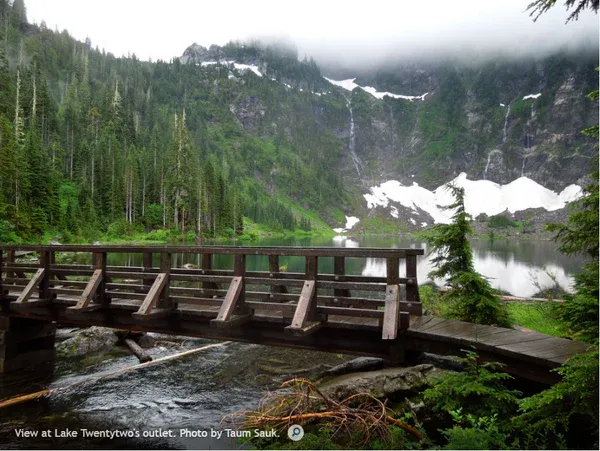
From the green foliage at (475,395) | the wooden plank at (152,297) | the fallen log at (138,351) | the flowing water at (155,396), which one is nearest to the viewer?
the green foliage at (475,395)

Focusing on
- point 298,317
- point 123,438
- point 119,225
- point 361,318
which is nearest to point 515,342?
point 361,318

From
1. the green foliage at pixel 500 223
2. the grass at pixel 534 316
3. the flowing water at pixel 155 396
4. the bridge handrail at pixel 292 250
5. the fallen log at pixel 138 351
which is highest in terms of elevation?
the green foliage at pixel 500 223

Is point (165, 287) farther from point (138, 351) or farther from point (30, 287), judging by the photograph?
point (138, 351)

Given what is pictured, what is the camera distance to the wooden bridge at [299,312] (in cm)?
724

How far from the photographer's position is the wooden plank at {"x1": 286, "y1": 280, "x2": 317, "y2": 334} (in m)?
7.48

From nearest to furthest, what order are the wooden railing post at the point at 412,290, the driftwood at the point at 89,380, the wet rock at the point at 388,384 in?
the wet rock at the point at 388,384 < the wooden railing post at the point at 412,290 < the driftwood at the point at 89,380

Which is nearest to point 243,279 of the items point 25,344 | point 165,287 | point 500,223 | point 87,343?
point 165,287

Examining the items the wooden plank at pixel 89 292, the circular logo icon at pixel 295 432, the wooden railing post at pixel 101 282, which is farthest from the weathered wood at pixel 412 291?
the wooden plank at pixel 89 292

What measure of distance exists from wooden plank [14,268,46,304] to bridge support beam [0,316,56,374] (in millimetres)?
2179

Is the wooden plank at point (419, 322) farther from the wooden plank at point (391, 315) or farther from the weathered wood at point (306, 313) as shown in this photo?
the weathered wood at point (306, 313)

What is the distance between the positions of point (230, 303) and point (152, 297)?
7.24 ft

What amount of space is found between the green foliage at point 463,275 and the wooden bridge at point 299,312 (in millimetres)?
3347

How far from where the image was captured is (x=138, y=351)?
1373 centimetres

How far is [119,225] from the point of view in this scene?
75375 mm
